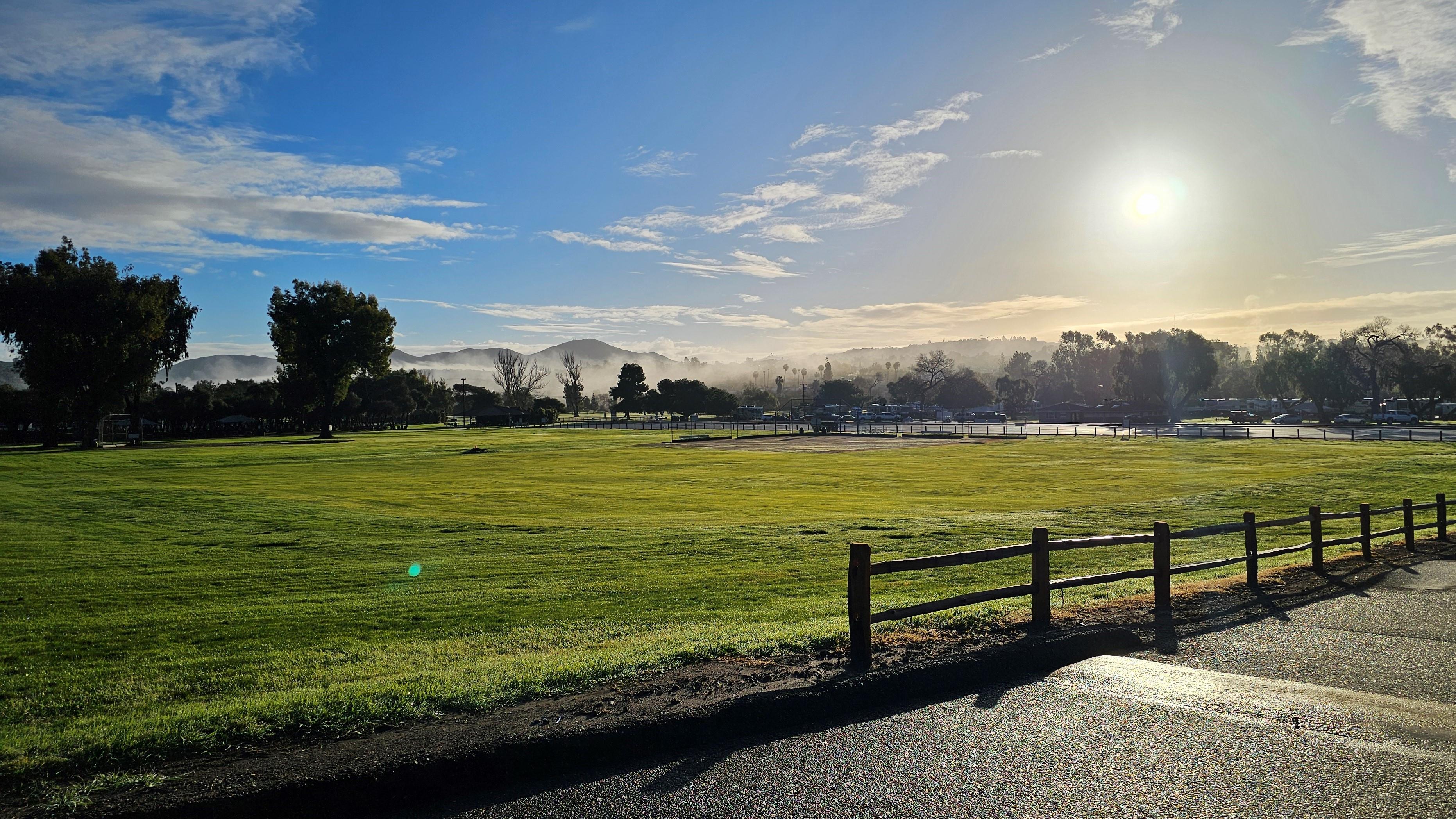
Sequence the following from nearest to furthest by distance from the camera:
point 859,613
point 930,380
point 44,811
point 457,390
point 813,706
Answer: point 44,811 → point 813,706 → point 859,613 → point 457,390 → point 930,380

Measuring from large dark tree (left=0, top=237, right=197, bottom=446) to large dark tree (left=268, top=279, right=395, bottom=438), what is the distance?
2521cm

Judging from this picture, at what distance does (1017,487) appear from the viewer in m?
33.3

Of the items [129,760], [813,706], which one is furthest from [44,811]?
[813,706]

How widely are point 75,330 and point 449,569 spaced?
64.8 meters

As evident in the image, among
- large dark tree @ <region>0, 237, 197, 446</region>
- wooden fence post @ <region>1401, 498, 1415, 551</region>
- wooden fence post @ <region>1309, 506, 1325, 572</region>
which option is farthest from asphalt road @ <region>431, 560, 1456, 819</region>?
large dark tree @ <region>0, 237, 197, 446</region>

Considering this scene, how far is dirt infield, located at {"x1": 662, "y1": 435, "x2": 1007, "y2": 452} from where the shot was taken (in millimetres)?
60000

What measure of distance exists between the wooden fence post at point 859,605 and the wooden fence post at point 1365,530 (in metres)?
12.9

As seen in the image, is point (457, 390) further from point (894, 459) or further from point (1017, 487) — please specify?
point (1017, 487)

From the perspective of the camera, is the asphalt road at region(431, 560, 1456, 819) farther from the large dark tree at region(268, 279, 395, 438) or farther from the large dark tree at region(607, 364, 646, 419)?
the large dark tree at region(607, 364, 646, 419)

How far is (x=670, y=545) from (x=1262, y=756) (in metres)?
14.0

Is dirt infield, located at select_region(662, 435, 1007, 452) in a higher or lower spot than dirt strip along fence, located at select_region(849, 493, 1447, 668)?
lower

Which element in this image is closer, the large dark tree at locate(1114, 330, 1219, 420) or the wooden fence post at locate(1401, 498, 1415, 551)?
the wooden fence post at locate(1401, 498, 1415, 551)

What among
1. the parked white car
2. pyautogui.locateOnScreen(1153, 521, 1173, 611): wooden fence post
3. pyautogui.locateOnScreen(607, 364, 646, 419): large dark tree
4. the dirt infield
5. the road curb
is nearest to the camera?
the road curb

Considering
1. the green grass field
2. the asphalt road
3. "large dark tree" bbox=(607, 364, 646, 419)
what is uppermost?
"large dark tree" bbox=(607, 364, 646, 419)
